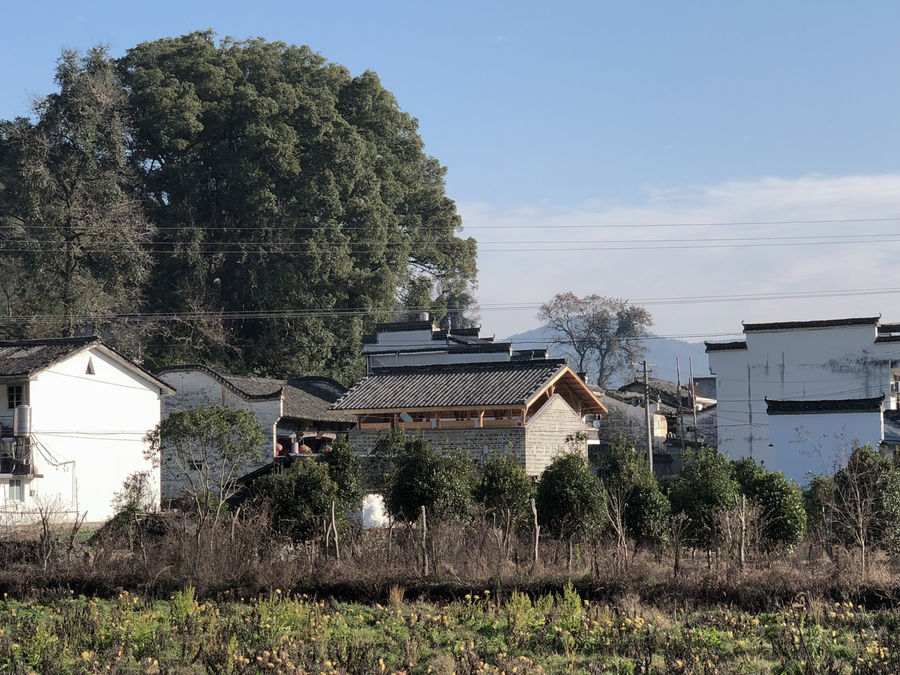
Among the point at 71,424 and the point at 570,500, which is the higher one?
the point at 71,424

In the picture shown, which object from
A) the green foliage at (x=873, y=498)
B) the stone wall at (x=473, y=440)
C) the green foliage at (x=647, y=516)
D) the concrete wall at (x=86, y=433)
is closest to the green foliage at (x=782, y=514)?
the green foliage at (x=873, y=498)

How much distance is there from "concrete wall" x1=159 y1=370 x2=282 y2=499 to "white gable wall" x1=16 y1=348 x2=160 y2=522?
1.83 m

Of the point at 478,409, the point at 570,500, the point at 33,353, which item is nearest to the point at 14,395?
the point at 33,353

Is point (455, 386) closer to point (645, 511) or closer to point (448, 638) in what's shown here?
point (645, 511)

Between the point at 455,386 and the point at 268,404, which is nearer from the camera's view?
the point at 455,386

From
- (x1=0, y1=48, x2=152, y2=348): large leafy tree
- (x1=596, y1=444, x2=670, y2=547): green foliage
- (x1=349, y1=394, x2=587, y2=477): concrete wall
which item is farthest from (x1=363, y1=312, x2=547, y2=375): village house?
(x1=596, y1=444, x2=670, y2=547): green foliage

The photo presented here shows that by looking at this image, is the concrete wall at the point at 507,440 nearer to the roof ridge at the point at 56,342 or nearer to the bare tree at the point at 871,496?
the bare tree at the point at 871,496

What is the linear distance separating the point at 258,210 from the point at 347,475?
82.9 ft

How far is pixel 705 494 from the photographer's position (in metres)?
23.3

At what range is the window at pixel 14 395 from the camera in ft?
109

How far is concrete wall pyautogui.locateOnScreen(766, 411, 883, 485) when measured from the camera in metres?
31.6

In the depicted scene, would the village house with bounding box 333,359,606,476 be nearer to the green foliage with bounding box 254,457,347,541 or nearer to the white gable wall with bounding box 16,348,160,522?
the green foliage with bounding box 254,457,347,541

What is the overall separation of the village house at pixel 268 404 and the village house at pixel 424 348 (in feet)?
14.0

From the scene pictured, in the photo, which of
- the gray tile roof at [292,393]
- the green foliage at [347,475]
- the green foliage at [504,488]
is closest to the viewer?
the green foliage at [504,488]
